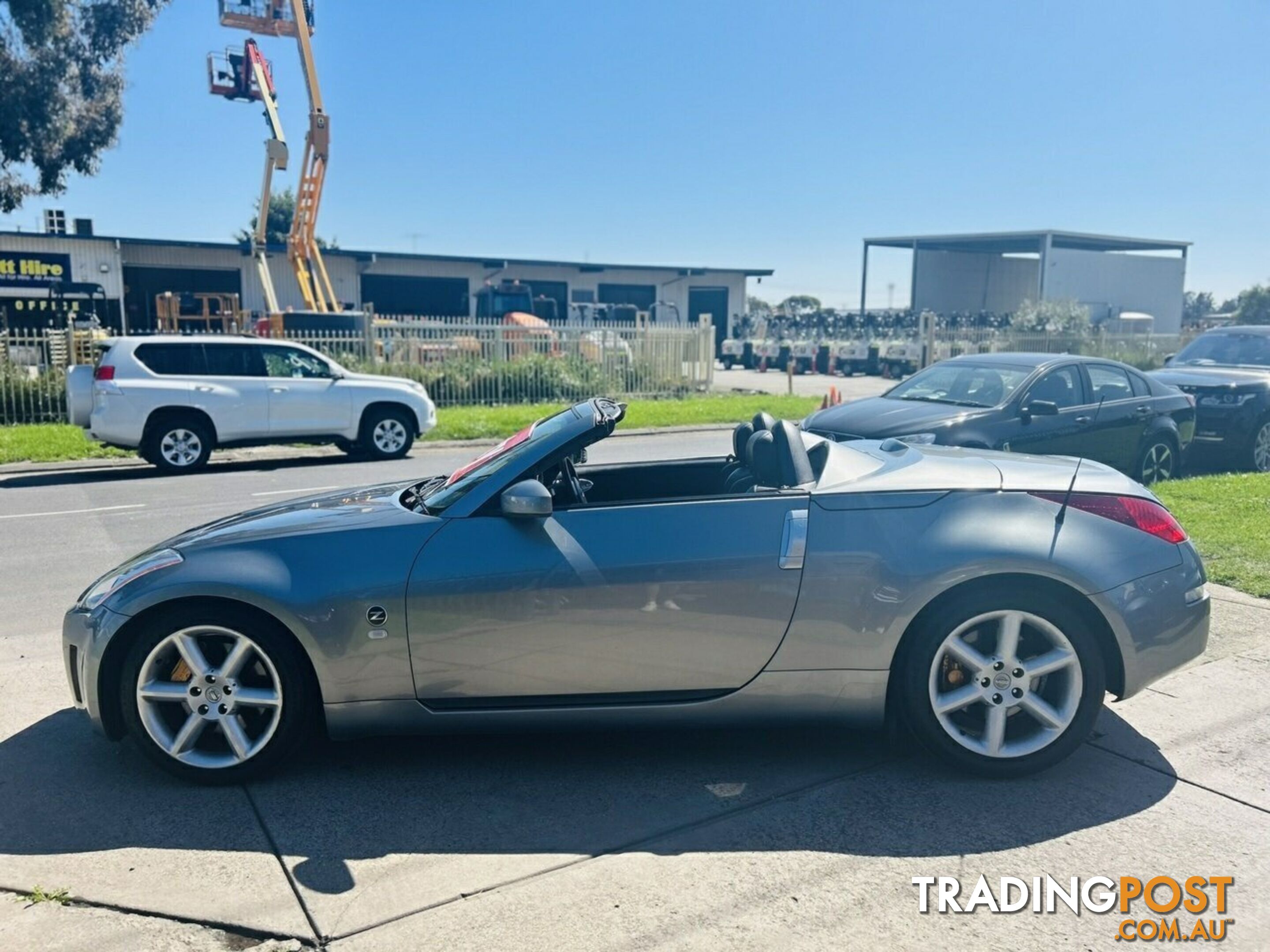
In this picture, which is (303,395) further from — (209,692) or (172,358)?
(209,692)

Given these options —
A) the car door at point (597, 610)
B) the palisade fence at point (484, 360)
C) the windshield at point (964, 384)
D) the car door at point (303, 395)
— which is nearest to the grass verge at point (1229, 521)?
the windshield at point (964, 384)

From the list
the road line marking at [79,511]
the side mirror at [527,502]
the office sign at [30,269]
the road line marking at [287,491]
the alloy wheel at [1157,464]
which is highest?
the office sign at [30,269]

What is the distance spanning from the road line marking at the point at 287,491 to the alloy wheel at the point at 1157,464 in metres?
8.38

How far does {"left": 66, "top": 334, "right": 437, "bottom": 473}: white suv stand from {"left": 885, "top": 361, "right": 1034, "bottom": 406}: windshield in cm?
Answer: 725

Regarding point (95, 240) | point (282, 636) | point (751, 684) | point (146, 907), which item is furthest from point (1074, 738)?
point (95, 240)

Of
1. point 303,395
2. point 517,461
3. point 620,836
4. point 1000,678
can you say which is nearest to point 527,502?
point 517,461

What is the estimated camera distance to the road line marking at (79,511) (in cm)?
967

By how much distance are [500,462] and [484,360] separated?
1709 centimetres

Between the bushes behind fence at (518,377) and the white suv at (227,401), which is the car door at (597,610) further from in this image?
the bushes behind fence at (518,377)

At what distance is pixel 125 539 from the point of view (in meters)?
8.39

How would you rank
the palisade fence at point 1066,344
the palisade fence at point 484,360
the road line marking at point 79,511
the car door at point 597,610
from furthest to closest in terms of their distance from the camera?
the palisade fence at point 1066,344 < the palisade fence at point 484,360 < the road line marking at point 79,511 < the car door at point 597,610

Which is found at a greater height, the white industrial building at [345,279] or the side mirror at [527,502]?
the white industrial building at [345,279]

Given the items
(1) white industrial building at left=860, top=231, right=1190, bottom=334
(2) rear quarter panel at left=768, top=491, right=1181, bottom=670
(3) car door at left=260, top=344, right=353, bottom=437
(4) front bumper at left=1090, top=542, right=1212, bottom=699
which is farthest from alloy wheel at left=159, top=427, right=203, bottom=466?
(1) white industrial building at left=860, top=231, right=1190, bottom=334

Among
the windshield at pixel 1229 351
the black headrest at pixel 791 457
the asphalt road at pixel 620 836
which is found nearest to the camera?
the asphalt road at pixel 620 836
